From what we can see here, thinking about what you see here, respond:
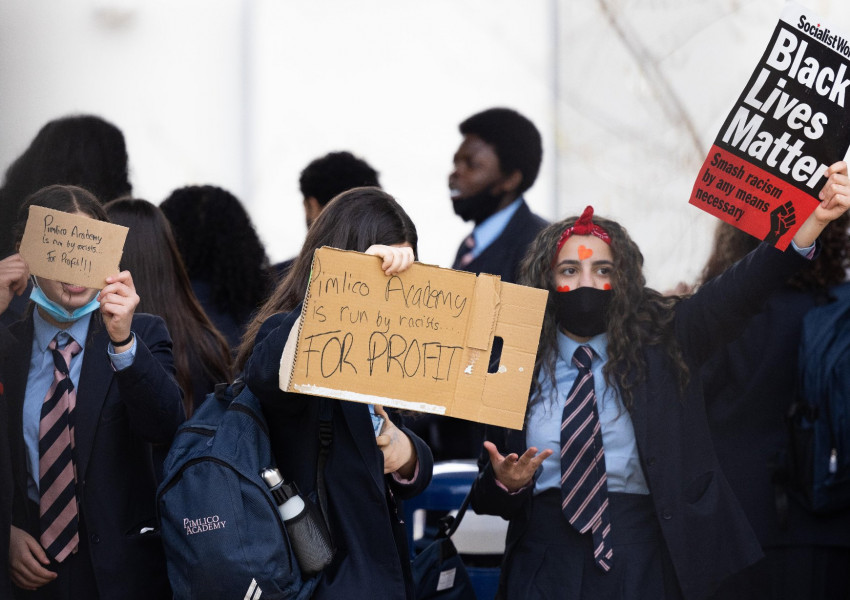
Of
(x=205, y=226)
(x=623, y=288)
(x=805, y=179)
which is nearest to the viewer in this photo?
(x=805, y=179)

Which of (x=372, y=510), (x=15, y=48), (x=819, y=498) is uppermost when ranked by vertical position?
(x=15, y=48)

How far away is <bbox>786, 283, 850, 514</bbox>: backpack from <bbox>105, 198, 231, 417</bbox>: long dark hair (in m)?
1.91

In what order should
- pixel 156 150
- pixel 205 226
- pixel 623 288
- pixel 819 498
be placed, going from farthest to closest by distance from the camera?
pixel 156 150
pixel 205 226
pixel 819 498
pixel 623 288

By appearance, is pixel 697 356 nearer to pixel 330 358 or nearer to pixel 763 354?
pixel 763 354

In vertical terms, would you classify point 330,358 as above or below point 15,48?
below

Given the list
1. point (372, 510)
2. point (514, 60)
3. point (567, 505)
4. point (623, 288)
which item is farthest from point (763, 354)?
point (514, 60)

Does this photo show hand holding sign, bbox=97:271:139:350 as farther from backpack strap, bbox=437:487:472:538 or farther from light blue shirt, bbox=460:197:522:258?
light blue shirt, bbox=460:197:522:258

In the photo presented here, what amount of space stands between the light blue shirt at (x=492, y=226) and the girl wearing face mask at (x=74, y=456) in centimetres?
183

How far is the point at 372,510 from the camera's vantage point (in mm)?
2479

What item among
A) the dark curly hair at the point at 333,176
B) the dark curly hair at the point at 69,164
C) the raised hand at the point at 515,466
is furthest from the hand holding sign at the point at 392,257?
the dark curly hair at the point at 333,176

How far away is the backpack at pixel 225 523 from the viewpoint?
2.30 m

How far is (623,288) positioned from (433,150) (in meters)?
A: 2.30

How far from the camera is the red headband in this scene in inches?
121

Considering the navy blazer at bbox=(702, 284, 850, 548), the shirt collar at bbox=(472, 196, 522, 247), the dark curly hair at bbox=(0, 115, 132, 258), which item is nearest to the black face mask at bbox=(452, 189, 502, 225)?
the shirt collar at bbox=(472, 196, 522, 247)
